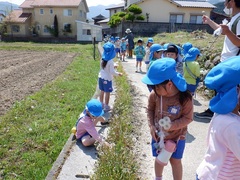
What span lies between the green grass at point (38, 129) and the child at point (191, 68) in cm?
255

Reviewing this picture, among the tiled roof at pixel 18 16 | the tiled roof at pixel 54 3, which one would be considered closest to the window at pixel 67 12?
the tiled roof at pixel 54 3

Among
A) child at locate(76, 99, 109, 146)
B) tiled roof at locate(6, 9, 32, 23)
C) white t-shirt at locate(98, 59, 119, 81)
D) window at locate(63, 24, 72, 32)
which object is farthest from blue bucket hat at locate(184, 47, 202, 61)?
tiled roof at locate(6, 9, 32, 23)

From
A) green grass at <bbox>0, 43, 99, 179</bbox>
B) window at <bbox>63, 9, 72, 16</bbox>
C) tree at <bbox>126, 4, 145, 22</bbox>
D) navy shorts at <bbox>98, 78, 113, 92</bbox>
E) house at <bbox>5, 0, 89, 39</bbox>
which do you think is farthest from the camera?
window at <bbox>63, 9, 72, 16</bbox>

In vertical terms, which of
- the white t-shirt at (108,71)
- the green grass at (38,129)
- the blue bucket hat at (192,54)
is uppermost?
the blue bucket hat at (192,54)

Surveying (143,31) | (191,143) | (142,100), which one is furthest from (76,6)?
(191,143)

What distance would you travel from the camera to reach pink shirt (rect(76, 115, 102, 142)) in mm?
3611

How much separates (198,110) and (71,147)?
3.23m

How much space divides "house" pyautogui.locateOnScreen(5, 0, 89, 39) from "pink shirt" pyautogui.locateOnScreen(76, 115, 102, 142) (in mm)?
36642

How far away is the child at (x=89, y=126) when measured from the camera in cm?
363

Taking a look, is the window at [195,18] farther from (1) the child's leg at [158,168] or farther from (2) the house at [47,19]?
(1) the child's leg at [158,168]

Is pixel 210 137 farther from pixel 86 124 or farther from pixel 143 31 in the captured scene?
pixel 143 31

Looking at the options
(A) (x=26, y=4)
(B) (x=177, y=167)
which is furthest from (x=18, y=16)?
(B) (x=177, y=167)

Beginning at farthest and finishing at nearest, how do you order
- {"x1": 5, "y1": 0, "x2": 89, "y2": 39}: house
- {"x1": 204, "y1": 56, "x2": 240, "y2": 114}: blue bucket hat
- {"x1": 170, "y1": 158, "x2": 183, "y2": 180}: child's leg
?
{"x1": 5, "y1": 0, "x2": 89, "y2": 39}: house → {"x1": 170, "y1": 158, "x2": 183, "y2": 180}: child's leg → {"x1": 204, "y1": 56, "x2": 240, "y2": 114}: blue bucket hat

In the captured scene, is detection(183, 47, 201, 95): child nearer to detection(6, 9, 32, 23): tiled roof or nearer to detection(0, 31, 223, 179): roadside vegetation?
detection(0, 31, 223, 179): roadside vegetation
